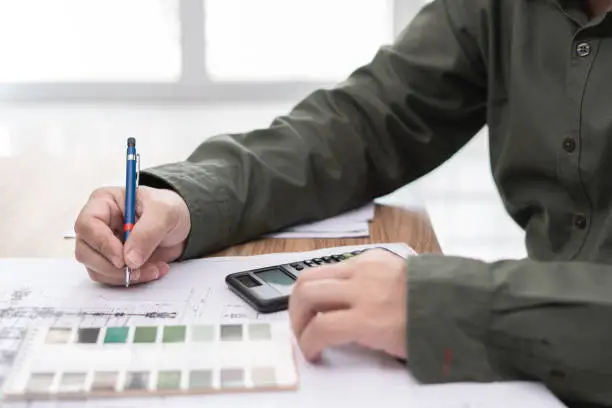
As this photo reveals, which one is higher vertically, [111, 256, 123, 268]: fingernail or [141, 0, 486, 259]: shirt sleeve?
[141, 0, 486, 259]: shirt sleeve

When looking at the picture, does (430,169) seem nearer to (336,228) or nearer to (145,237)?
(336,228)

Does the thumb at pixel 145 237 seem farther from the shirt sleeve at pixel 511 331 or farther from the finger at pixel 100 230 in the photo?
the shirt sleeve at pixel 511 331

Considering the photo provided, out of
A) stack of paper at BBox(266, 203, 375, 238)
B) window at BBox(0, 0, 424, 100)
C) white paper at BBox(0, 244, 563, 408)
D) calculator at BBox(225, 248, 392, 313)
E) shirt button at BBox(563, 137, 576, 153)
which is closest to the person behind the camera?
white paper at BBox(0, 244, 563, 408)

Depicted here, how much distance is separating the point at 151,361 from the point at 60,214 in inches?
19.6

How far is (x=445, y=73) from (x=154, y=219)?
0.42 meters

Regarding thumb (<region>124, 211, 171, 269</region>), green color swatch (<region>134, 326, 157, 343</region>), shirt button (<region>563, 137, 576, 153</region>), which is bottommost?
green color swatch (<region>134, 326, 157, 343</region>)

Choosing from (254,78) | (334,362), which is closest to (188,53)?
(254,78)

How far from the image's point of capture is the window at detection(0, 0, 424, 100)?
2789 mm

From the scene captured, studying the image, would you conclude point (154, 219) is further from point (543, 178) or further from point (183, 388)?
point (543, 178)

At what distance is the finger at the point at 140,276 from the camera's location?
2.79 ft

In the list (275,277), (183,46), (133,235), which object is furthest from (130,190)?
(183,46)

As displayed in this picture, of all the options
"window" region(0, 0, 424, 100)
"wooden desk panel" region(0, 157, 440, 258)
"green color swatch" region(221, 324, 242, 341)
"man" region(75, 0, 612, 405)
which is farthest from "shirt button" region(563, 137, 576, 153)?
"window" region(0, 0, 424, 100)

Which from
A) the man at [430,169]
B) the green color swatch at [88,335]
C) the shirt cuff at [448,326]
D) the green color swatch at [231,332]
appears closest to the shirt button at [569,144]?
the man at [430,169]

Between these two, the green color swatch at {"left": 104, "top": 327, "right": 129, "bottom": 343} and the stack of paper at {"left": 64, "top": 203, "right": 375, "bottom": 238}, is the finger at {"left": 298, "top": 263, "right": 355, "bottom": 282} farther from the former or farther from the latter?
the stack of paper at {"left": 64, "top": 203, "right": 375, "bottom": 238}
